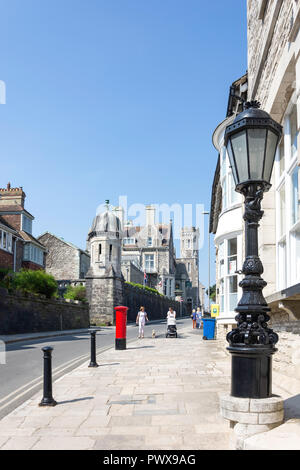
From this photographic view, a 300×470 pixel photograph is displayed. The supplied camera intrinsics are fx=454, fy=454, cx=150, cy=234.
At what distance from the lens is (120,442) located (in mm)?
4352

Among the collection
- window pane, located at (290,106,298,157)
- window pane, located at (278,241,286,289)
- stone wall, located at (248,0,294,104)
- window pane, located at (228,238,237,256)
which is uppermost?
stone wall, located at (248,0,294,104)

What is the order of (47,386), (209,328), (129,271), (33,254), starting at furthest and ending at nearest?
(129,271) → (33,254) → (209,328) → (47,386)

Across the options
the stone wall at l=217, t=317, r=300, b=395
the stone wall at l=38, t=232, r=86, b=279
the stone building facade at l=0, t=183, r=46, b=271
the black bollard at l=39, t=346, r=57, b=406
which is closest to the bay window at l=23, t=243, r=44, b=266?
the stone building facade at l=0, t=183, r=46, b=271

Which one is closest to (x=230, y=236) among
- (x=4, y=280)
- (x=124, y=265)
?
(x=4, y=280)

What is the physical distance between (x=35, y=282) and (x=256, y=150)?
1069 inches

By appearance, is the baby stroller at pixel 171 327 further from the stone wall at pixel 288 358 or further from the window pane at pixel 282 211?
the window pane at pixel 282 211

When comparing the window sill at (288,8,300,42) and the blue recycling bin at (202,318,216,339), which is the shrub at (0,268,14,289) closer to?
the blue recycling bin at (202,318,216,339)

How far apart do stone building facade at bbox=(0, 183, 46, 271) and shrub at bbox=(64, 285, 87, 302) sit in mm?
3723

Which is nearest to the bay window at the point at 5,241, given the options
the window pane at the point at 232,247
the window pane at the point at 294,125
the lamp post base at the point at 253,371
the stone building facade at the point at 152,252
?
the window pane at the point at 232,247

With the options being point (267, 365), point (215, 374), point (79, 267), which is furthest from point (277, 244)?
point (79, 267)

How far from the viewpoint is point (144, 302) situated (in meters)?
54.7

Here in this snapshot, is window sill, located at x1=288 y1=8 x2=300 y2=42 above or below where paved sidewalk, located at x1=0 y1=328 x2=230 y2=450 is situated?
above

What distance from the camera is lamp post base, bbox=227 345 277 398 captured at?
13.9ft

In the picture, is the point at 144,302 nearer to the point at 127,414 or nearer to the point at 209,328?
the point at 209,328
